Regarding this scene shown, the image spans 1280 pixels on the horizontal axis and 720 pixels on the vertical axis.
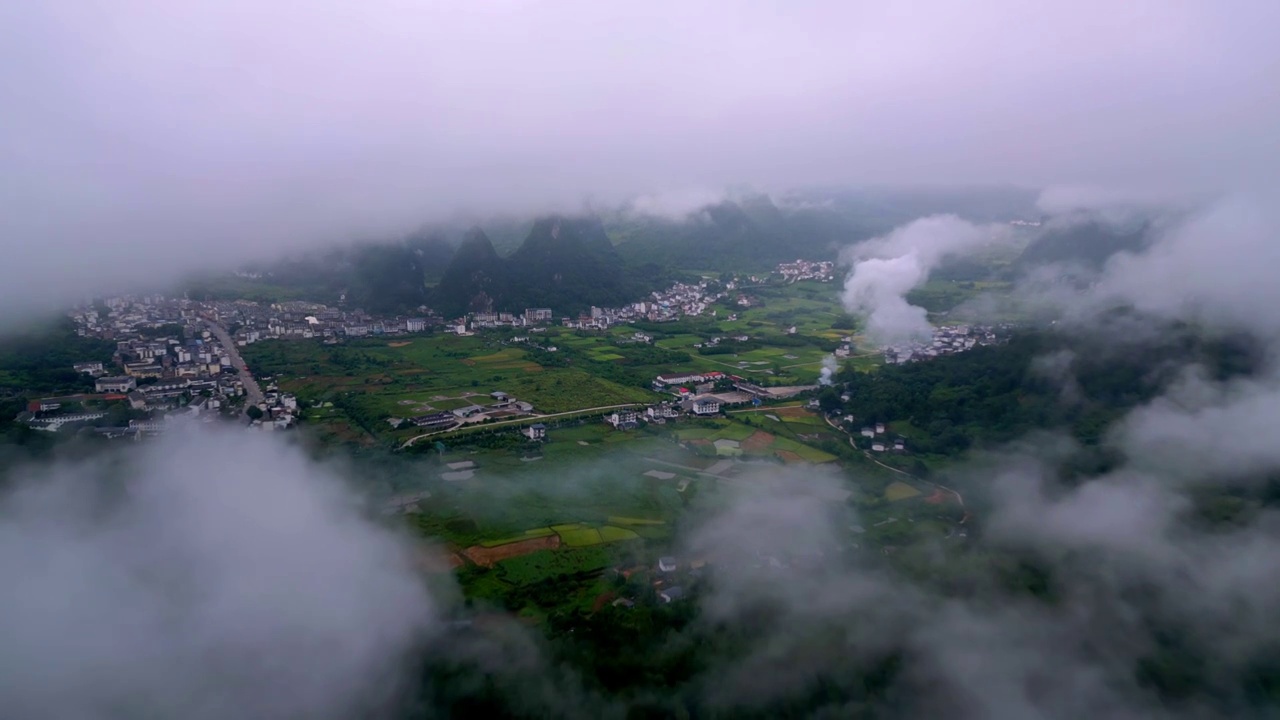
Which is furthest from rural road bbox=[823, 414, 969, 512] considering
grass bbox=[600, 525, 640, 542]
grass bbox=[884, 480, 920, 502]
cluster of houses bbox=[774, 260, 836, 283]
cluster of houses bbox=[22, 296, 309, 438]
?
cluster of houses bbox=[774, 260, 836, 283]

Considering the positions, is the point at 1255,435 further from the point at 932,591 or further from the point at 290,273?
the point at 290,273

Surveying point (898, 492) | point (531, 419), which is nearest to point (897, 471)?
point (898, 492)

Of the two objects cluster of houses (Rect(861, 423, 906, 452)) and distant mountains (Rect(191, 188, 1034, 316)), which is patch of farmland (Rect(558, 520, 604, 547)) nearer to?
cluster of houses (Rect(861, 423, 906, 452))

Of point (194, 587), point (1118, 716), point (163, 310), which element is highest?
point (163, 310)

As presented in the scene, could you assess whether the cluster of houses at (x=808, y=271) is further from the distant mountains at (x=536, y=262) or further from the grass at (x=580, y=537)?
the grass at (x=580, y=537)

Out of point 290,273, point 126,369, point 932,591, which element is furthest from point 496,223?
point 932,591

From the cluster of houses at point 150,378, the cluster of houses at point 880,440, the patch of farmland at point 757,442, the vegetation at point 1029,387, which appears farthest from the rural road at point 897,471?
the cluster of houses at point 150,378
